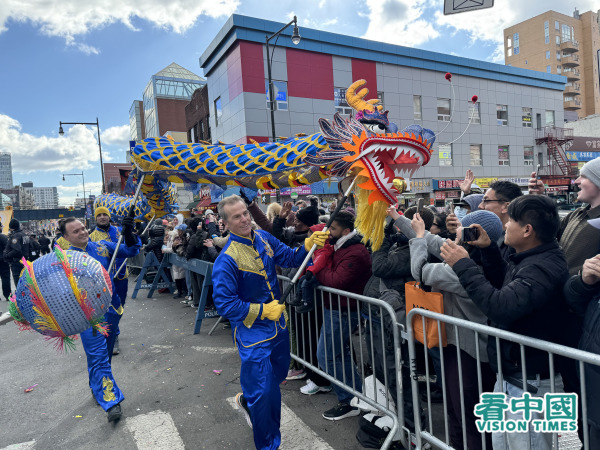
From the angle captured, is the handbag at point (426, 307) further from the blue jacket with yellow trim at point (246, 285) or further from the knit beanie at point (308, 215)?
the knit beanie at point (308, 215)

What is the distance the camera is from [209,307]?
7.49 meters

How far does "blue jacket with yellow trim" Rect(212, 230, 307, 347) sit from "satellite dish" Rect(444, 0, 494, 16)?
17.3ft

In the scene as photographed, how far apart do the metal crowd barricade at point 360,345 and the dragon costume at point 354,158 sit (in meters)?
0.59

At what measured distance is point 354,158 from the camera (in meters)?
3.04

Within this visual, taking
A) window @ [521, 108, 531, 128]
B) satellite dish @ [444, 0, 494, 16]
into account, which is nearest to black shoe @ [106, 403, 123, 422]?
satellite dish @ [444, 0, 494, 16]

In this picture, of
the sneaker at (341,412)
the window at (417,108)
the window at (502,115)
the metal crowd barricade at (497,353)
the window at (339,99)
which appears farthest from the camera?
the window at (502,115)

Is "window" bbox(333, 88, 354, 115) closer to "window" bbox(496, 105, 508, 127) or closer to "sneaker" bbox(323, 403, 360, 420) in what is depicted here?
"window" bbox(496, 105, 508, 127)

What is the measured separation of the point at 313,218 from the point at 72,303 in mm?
2559

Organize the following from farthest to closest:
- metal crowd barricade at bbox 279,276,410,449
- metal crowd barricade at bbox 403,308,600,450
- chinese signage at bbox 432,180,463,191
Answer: chinese signage at bbox 432,180,463,191 → metal crowd barricade at bbox 279,276,410,449 → metal crowd barricade at bbox 403,308,600,450

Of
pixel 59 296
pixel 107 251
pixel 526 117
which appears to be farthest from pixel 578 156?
pixel 59 296

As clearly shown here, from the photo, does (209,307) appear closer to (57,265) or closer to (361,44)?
(57,265)

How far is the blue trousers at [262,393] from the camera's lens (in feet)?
9.42

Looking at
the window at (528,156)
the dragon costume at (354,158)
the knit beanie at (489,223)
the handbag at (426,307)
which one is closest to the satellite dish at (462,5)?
the dragon costume at (354,158)

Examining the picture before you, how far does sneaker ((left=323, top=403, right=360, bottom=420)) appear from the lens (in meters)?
3.58
